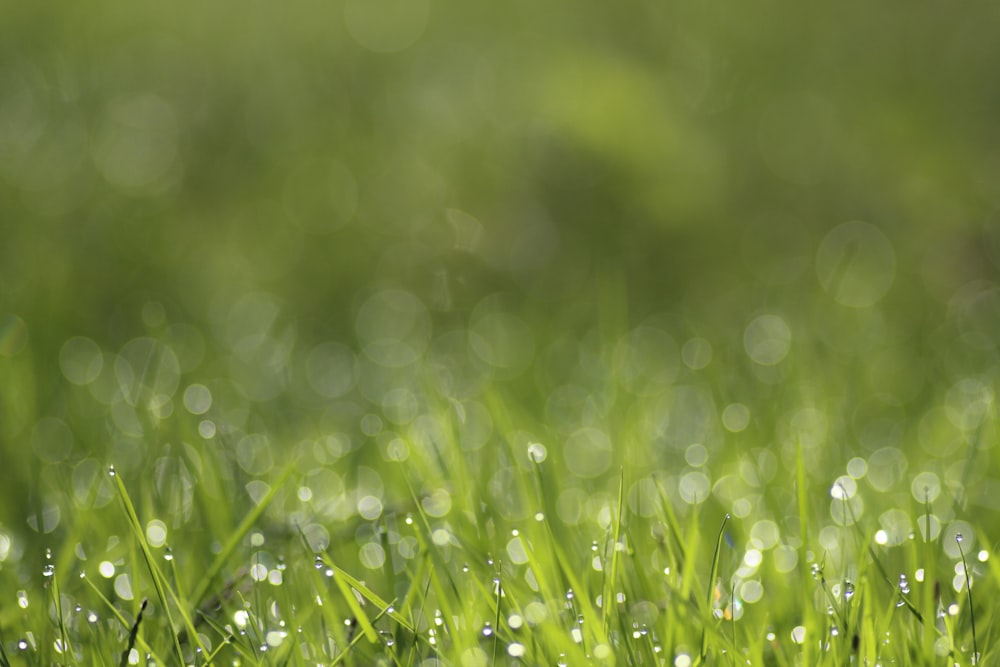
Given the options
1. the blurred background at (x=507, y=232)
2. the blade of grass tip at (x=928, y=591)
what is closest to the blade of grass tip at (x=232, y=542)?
the blurred background at (x=507, y=232)

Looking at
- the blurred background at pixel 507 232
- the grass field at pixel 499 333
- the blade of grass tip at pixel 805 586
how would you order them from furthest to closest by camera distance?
the blurred background at pixel 507 232 → the grass field at pixel 499 333 → the blade of grass tip at pixel 805 586

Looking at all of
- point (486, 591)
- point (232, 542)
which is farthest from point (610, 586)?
point (232, 542)

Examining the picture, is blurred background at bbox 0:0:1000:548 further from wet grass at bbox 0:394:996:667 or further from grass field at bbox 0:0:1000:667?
wet grass at bbox 0:394:996:667

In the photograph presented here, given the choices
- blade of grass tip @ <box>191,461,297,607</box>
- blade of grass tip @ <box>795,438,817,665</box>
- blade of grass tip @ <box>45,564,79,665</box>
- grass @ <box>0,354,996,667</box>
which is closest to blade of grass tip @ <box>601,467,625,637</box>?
grass @ <box>0,354,996,667</box>

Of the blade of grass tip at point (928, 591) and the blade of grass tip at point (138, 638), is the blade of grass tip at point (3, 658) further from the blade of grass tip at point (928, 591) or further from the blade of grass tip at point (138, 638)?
the blade of grass tip at point (928, 591)

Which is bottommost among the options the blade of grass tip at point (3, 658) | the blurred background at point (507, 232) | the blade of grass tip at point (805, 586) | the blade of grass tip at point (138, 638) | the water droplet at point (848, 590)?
the blurred background at point (507, 232)

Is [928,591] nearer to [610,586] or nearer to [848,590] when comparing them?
[848,590]

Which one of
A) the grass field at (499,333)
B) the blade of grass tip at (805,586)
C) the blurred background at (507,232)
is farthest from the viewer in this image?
the blurred background at (507,232)
